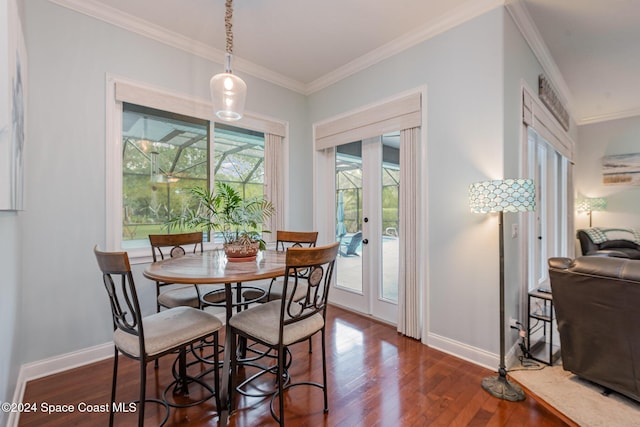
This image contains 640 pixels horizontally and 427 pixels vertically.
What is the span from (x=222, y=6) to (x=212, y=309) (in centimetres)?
298

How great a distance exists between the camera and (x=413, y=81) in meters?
2.78

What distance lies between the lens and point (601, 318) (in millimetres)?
1729

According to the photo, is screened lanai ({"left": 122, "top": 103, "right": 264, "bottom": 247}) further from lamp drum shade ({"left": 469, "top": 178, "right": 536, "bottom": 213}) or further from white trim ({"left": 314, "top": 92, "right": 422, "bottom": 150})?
lamp drum shade ({"left": 469, "top": 178, "right": 536, "bottom": 213})

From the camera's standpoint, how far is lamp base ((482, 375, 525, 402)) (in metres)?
1.86

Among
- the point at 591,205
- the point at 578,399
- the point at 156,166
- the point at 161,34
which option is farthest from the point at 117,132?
the point at 591,205

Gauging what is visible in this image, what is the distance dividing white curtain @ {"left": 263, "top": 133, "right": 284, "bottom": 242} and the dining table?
1539mm

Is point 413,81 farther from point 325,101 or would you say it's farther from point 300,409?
point 300,409

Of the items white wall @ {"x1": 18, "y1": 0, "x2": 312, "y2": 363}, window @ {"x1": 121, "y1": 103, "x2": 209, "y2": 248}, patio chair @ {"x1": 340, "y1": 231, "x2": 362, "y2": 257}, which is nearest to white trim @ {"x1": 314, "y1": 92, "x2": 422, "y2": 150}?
patio chair @ {"x1": 340, "y1": 231, "x2": 362, "y2": 257}

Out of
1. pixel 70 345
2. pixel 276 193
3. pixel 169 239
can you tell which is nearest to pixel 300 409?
pixel 169 239

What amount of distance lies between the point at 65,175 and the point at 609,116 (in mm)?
8142

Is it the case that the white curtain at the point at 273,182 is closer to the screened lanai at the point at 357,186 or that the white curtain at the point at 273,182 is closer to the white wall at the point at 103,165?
the screened lanai at the point at 357,186

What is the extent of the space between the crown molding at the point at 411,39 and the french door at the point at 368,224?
2.76ft

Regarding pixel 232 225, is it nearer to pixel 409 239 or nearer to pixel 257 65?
pixel 409 239

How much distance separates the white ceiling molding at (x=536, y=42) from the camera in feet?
7.72
